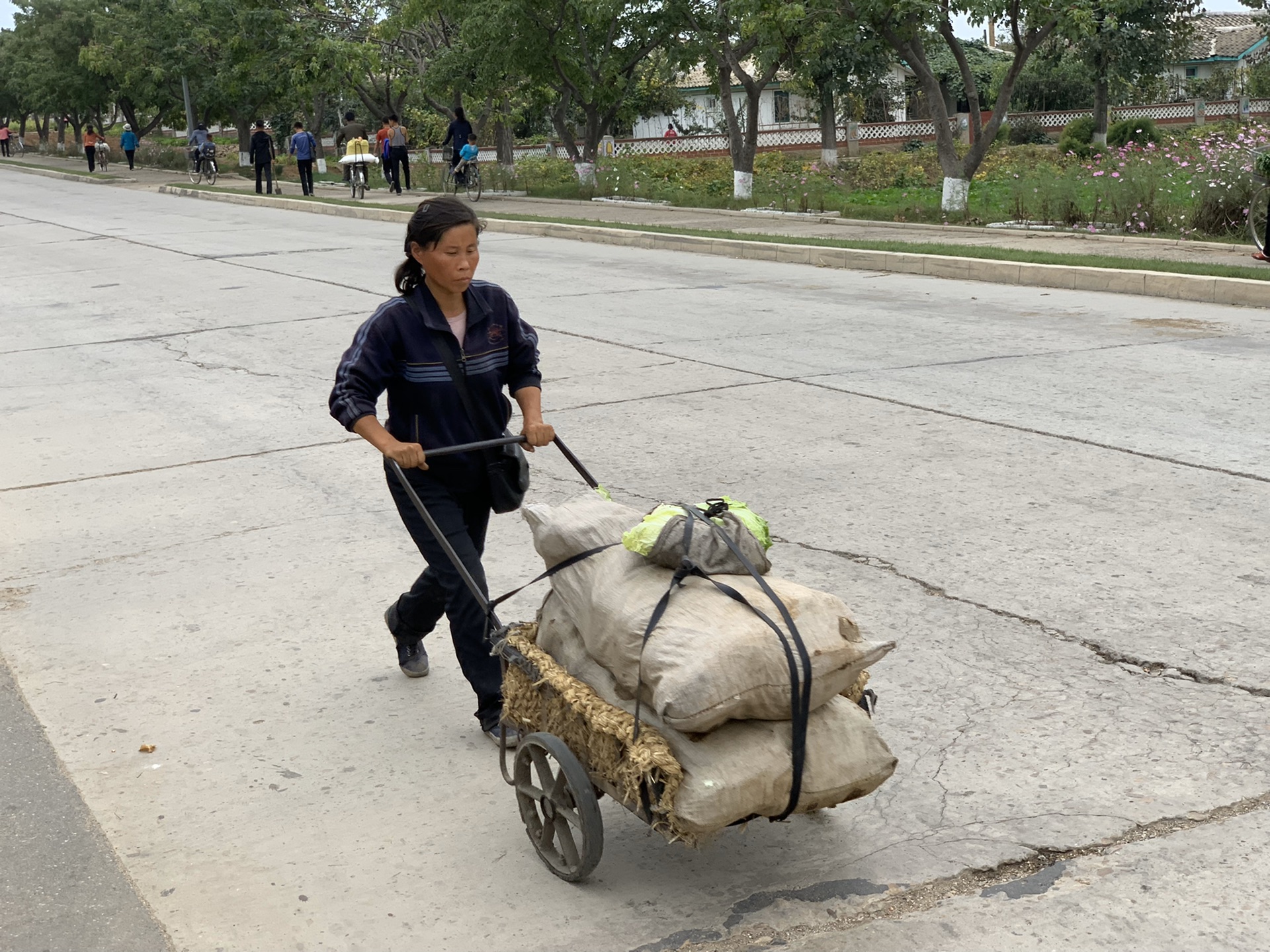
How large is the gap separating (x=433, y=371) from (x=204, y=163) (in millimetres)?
38859

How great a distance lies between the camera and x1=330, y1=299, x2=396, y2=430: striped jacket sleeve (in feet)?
13.5

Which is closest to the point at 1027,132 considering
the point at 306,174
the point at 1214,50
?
the point at 306,174

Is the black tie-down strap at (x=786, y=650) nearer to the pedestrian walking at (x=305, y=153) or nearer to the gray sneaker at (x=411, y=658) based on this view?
the gray sneaker at (x=411, y=658)

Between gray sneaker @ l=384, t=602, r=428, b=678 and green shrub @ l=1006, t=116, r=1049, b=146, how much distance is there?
54067 millimetres

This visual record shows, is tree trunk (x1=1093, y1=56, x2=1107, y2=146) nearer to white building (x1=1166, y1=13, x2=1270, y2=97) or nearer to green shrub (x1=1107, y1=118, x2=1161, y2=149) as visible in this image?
green shrub (x1=1107, y1=118, x2=1161, y2=149)

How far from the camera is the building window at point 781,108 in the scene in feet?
267

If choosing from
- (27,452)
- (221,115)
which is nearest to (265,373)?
(27,452)

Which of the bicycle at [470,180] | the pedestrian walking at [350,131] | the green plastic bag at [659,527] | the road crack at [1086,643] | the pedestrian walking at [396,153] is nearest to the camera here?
the green plastic bag at [659,527]

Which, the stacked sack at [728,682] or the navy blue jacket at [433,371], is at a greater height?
the navy blue jacket at [433,371]

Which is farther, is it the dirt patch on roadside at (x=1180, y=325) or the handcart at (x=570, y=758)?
the dirt patch on roadside at (x=1180, y=325)

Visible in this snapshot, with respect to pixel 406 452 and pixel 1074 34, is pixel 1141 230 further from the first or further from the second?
pixel 406 452

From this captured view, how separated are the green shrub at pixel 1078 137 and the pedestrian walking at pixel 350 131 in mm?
22184

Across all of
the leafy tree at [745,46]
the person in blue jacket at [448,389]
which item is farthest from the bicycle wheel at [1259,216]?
the person in blue jacket at [448,389]

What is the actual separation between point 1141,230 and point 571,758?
18082mm
